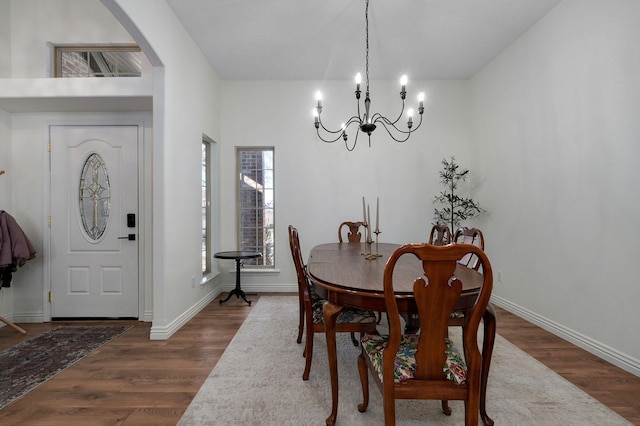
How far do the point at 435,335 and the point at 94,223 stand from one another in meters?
3.45

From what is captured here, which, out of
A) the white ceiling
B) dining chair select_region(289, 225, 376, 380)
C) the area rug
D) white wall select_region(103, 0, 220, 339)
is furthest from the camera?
the white ceiling

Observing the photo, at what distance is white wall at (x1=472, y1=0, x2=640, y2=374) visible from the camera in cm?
220

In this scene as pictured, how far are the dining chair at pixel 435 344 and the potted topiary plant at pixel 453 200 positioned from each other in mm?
3088

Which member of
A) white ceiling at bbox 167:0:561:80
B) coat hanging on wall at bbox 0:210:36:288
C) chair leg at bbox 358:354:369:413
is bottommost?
chair leg at bbox 358:354:369:413

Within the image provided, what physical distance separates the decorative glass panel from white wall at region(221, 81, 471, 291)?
4.71 ft

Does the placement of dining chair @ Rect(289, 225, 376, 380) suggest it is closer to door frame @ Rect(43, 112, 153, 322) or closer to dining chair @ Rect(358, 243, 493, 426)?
Result: dining chair @ Rect(358, 243, 493, 426)

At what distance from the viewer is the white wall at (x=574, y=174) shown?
2.20 m

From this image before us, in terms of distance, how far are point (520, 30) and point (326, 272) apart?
3.37 meters

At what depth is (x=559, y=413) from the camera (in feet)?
5.51

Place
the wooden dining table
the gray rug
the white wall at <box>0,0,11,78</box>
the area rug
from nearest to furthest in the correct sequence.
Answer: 1. the wooden dining table
2. the gray rug
3. the area rug
4. the white wall at <box>0,0,11,78</box>

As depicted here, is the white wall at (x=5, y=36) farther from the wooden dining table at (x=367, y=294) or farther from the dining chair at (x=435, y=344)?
the dining chair at (x=435, y=344)

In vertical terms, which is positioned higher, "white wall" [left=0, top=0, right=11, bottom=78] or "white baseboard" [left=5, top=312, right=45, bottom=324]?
"white wall" [left=0, top=0, right=11, bottom=78]

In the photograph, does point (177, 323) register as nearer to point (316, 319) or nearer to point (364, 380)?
point (316, 319)

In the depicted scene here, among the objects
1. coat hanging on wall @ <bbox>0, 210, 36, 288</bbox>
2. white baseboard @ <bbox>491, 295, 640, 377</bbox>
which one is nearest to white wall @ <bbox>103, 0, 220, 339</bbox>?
coat hanging on wall @ <bbox>0, 210, 36, 288</bbox>
